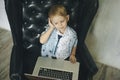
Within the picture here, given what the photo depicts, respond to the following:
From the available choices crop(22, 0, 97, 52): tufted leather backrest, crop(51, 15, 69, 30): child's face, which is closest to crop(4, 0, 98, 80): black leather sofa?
crop(22, 0, 97, 52): tufted leather backrest

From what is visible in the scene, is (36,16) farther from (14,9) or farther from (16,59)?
(16,59)

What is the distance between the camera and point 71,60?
1423 millimetres

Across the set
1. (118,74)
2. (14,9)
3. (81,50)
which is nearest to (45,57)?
(81,50)

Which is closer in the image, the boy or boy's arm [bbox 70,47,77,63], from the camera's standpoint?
the boy

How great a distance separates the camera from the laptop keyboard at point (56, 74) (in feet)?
4.23

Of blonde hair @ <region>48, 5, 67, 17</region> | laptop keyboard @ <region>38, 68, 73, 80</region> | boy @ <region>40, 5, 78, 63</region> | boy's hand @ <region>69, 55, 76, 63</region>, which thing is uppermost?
blonde hair @ <region>48, 5, 67, 17</region>

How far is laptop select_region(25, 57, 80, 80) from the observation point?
1.29 meters

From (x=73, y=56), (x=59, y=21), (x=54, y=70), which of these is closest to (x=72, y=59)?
(x=73, y=56)

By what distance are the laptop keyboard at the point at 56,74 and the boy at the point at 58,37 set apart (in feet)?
0.41

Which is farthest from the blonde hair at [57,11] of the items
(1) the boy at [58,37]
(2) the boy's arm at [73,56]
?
(2) the boy's arm at [73,56]

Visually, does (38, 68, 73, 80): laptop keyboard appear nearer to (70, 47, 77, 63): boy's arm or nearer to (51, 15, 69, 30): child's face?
(70, 47, 77, 63): boy's arm

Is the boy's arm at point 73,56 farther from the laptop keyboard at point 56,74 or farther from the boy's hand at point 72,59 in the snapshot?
the laptop keyboard at point 56,74

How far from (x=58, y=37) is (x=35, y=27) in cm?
19

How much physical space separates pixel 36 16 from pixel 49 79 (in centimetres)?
43
